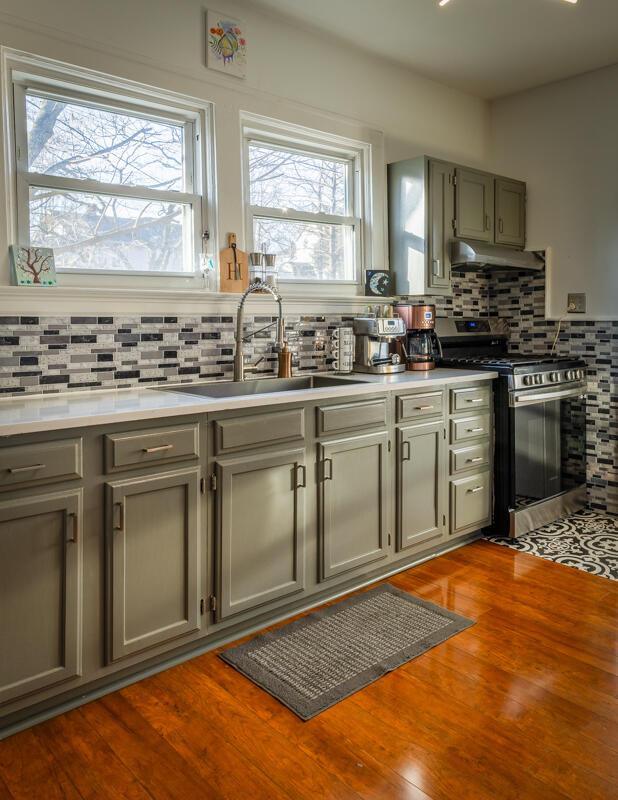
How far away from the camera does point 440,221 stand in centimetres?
367

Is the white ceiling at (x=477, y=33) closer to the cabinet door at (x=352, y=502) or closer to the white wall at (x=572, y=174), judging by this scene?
the white wall at (x=572, y=174)

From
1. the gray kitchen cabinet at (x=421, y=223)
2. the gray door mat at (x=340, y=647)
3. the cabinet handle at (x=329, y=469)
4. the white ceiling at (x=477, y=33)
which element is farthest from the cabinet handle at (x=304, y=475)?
the white ceiling at (x=477, y=33)

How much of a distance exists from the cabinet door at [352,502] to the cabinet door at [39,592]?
3.43ft

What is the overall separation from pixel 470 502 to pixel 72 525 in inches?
85.3

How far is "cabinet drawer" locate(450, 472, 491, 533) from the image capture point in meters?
3.29

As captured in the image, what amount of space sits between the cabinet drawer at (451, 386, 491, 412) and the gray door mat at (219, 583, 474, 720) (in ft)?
3.32

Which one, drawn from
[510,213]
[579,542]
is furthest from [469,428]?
[510,213]

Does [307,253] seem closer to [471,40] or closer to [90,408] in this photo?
[471,40]

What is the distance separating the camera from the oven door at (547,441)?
11.4 ft

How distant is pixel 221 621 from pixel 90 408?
902 millimetres

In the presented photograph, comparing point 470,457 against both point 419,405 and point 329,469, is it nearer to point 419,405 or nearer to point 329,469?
point 419,405

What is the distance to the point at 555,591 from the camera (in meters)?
2.80

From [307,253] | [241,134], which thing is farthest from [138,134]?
[307,253]

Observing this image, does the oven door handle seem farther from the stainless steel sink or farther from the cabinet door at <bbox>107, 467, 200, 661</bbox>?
the cabinet door at <bbox>107, 467, 200, 661</bbox>
